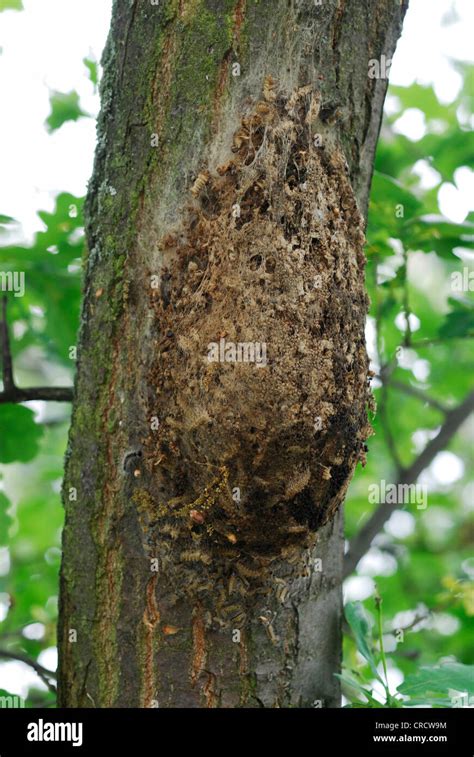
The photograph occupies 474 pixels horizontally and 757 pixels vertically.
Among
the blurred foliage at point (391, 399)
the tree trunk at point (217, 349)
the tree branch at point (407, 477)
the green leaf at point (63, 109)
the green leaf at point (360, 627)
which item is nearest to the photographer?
the tree trunk at point (217, 349)

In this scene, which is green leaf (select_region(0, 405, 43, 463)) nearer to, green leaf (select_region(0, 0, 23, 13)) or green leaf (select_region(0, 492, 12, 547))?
green leaf (select_region(0, 492, 12, 547))

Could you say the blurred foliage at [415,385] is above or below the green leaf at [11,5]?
below

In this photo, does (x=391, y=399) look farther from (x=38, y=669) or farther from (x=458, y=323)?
(x=38, y=669)

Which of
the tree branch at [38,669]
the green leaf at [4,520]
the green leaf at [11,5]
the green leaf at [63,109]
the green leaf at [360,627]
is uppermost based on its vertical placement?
the green leaf at [11,5]

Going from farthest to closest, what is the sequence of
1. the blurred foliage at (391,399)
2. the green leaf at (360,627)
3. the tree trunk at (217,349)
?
the blurred foliage at (391,399), the green leaf at (360,627), the tree trunk at (217,349)

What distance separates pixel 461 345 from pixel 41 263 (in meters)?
1.88

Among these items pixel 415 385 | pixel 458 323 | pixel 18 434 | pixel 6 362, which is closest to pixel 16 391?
pixel 6 362

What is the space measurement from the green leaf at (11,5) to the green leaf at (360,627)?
1.92m

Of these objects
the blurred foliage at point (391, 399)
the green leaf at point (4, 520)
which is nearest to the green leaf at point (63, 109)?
the blurred foliage at point (391, 399)

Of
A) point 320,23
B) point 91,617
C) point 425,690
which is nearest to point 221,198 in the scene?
point 320,23

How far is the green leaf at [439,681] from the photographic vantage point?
1.32 m

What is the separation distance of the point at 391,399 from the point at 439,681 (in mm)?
1796

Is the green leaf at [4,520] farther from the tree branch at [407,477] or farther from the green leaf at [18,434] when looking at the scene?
the tree branch at [407,477]

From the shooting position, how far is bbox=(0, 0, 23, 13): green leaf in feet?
7.18
